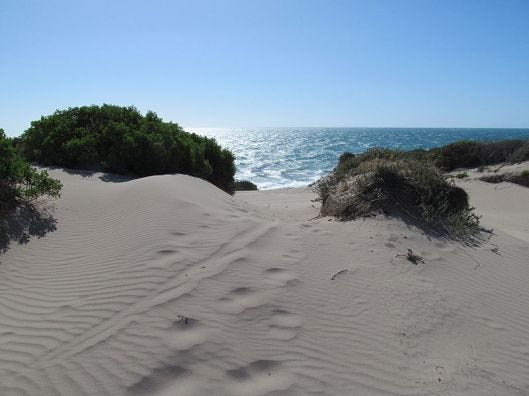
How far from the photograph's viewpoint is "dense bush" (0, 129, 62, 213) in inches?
262

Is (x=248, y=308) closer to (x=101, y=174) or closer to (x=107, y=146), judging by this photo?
(x=101, y=174)

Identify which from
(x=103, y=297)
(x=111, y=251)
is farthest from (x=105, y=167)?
(x=103, y=297)

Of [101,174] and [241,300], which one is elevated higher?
[101,174]

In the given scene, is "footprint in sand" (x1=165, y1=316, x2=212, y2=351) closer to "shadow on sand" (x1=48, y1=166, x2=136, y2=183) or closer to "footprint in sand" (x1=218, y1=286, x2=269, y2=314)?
"footprint in sand" (x1=218, y1=286, x2=269, y2=314)

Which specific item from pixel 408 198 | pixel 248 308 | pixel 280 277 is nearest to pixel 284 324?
pixel 248 308

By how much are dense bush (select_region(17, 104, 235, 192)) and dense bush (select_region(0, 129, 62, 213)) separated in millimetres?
3831

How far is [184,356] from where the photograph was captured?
11.4 ft

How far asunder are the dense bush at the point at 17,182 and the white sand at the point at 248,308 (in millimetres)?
453

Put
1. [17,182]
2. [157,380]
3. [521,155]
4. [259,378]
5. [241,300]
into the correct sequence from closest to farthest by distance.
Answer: [157,380] → [259,378] → [241,300] → [17,182] → [521,155]

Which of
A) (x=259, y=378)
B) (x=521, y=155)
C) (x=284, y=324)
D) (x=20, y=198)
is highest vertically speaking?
(x=521, y=155)

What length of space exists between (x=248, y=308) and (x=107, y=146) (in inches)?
349

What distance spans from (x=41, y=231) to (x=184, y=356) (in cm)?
404

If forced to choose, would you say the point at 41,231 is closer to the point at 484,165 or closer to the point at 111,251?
the point at 111,251

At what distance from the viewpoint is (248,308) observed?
4.25 meters
